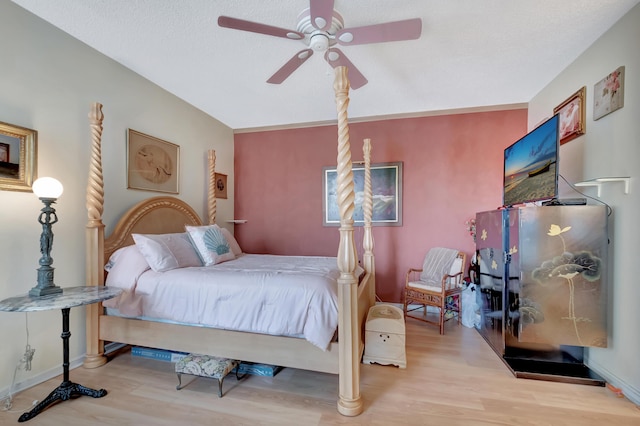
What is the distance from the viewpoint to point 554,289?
2191mm

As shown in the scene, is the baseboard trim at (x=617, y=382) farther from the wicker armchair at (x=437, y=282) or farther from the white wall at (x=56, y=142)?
the white wall at (x=56, y=142)

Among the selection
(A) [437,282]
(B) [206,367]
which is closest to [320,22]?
(B) [206,367]

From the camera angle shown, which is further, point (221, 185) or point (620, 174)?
point (221, 185)

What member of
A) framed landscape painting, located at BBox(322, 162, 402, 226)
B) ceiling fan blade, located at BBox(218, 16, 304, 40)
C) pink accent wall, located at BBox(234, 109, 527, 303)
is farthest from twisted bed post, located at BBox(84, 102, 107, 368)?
framed landscape painting, located at BBox(322, 162, 402, 226)

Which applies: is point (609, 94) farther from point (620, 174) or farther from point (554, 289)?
point (554, 289)

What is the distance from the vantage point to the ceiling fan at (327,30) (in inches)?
64.7

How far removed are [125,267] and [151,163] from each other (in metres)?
1.23

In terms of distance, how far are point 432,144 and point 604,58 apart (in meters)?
1.77

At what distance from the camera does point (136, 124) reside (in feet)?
9.38

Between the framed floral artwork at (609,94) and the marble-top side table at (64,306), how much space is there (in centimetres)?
388

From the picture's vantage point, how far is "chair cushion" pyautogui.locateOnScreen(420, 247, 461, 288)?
132 inches

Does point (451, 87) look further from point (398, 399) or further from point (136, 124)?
point (136, 124)

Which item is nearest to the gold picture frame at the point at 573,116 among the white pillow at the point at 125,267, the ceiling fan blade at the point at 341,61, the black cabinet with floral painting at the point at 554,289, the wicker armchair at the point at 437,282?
the black cabinet with floral painting at the point at 554,289

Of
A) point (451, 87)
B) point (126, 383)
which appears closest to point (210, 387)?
point (126, 383)
